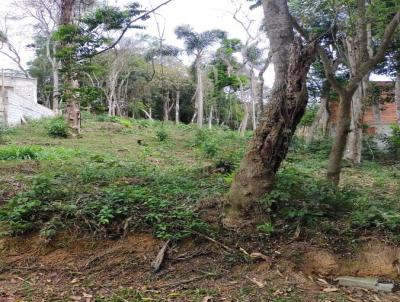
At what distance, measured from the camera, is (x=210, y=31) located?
23.3 meters

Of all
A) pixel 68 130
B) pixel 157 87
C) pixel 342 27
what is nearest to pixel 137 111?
pixel 157 87

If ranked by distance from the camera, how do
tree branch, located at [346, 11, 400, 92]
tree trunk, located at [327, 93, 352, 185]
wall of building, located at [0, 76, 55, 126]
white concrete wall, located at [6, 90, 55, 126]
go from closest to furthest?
tree branch, located at [346, 11, 400, 92]
tree trunk, located at [327, 93, 352, 185]
wall of building, located at [0, 76, 55, 126]
white concrete wall, located at [6, 90, 55, 126]

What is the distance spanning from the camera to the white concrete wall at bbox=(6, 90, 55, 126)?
50.6 feet

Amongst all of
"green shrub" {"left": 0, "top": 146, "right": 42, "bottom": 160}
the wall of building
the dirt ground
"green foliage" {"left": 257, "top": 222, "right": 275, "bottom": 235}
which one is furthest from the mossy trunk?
the wall of building

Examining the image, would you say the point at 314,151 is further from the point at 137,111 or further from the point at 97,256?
the point at 137,111

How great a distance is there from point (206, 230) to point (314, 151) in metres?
11.3

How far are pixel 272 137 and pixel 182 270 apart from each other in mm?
1643

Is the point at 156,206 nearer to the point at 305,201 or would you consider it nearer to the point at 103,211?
the point at 103,211

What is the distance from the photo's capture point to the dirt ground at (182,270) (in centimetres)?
324

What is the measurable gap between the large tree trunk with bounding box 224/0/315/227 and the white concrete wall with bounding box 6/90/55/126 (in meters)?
13.4

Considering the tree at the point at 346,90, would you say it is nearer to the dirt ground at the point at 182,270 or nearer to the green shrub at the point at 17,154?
the dirt ground at the point at 182,270

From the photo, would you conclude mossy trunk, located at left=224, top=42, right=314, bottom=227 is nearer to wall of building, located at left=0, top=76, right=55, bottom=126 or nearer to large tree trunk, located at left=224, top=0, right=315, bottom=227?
large tree trunk, located at left=224, top=0, right=315, bottom=227

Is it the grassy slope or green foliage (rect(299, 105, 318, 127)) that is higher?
green foliage (rect(299, 105, 318, 127))

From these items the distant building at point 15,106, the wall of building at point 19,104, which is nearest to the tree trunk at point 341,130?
the distant building at point 15,106
